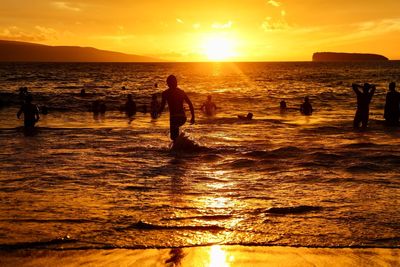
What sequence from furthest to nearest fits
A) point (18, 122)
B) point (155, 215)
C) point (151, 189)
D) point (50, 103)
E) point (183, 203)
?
point (50, 103) → point (18, 122) → point (151, 189) → point (183, 203) → point (155, 215)

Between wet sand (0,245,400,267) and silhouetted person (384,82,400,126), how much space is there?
14360 millimetres

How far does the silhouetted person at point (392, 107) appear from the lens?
1869 centimetres

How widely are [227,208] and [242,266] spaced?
7.85ft

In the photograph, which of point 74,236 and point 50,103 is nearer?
point 74,236

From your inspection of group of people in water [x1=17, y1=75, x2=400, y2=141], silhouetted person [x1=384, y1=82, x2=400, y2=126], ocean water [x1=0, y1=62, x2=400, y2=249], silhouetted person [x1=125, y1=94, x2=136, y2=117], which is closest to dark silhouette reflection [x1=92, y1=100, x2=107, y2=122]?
group of people in water [x1=17, y1=75, x2=400, y2=141]

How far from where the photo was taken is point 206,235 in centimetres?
599

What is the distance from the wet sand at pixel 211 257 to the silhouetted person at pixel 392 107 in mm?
14360

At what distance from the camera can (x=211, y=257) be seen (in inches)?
205

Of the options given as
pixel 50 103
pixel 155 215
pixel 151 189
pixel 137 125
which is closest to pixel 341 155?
pixel 151 189

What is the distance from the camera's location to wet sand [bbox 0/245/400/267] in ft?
16.5

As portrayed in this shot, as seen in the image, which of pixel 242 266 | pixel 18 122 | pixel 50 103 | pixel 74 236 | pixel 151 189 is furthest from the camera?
pixel 50 103

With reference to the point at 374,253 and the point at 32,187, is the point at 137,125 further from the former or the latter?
the point at 374,253

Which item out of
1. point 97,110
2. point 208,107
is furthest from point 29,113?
point 208,107

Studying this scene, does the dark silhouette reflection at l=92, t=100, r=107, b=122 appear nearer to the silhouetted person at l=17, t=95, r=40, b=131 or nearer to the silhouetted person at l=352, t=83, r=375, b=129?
the silhouetted person at l=17, t=95, r=40, b=131
